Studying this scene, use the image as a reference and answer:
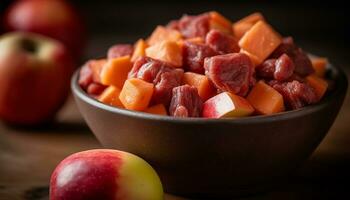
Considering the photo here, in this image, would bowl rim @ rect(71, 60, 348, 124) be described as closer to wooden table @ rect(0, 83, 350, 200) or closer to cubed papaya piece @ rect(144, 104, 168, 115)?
cubed papaya piece @ rect(144, 104, 168, 115)

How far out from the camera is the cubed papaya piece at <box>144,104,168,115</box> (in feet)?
6.09

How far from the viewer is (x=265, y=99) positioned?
187cm

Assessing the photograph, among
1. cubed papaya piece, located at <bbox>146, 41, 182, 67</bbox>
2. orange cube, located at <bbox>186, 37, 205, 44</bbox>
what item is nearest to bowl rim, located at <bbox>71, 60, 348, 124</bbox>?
cubed papaya piece, located at <bbox>146, 41, 182, 67</bbox>

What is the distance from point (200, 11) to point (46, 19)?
98 centimetres

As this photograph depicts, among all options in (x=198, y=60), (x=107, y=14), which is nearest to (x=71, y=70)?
(x=198, y=60)

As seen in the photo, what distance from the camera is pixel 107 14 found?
4.06 m

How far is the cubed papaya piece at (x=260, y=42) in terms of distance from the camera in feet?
6.55

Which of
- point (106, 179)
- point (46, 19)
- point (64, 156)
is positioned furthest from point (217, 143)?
point (46, 19)

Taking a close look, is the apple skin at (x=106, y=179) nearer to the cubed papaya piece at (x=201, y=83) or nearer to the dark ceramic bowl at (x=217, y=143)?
the dark ceramic bowl at (x=217, y=143)

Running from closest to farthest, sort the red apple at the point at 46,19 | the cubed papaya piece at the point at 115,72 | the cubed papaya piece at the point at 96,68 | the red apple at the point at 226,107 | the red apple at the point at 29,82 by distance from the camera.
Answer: the red apple at the point at 226,107 < the cubed papaya piece at the point at 115,72 < the cubed papaya piece at the point at 96,68 < the red apple at the point at 29,82 < the red apple at the point at 46,19

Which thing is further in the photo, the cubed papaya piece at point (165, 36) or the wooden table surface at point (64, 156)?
the cubed papaya piece at point (165, 36)

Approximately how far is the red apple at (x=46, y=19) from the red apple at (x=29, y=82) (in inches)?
25.2

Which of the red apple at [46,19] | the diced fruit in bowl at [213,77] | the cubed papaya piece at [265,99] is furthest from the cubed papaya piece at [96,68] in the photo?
the red apple at [46,19]

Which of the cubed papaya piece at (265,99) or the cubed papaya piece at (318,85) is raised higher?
the cubed papaya piece at (265,99)
